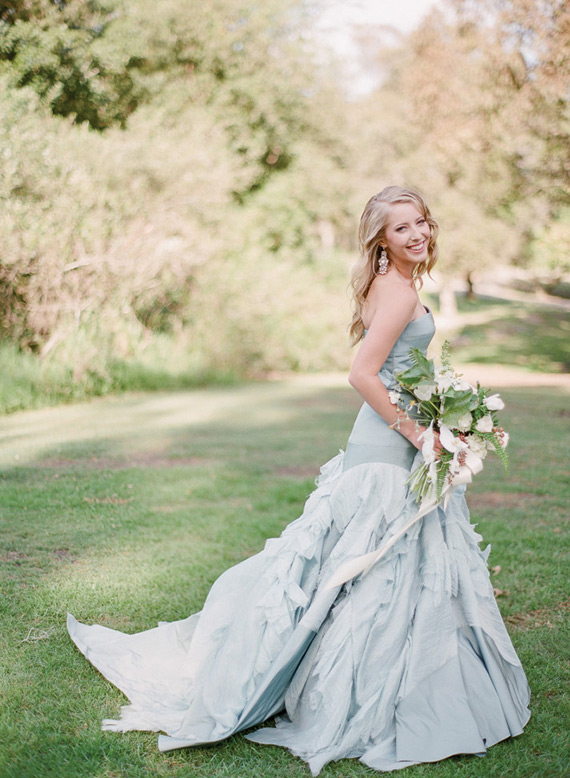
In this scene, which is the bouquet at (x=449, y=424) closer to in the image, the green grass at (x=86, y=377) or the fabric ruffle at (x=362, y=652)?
the fabric ruffle at (x=362, y=652)

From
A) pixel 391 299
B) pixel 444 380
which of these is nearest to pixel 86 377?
pixel 391 299

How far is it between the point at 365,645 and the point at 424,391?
0.98m

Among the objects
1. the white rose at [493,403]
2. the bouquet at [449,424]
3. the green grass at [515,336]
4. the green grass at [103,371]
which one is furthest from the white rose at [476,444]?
the green grass at [515,336]

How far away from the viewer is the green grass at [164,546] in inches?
110

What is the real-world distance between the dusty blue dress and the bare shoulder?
0.12m

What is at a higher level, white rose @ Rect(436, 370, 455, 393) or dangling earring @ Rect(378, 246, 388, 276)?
dangling earring @ Rect(378, 246, 388, 276)

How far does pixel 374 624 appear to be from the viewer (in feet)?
9.48

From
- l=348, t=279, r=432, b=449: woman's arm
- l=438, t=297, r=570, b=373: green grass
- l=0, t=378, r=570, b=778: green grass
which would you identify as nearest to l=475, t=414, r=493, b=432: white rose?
l=348, t=279, r=432, b=449: woman's arm

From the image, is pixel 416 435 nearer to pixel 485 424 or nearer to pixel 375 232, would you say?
pixel 485 424

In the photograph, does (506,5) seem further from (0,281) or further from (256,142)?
(0,281)

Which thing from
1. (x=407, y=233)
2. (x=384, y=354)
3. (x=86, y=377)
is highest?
(x=407, y=233)

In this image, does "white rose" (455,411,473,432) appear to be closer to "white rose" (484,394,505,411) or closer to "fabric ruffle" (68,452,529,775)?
"white rose" (484,394,505,411)

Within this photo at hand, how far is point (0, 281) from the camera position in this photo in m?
10.8

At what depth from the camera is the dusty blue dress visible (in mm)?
2828
